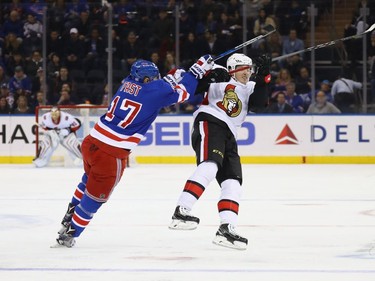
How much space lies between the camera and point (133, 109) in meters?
5.93

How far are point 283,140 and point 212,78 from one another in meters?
7.35

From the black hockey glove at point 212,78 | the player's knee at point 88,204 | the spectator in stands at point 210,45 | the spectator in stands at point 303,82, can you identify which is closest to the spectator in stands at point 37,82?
the spectator in stands at point 210,45

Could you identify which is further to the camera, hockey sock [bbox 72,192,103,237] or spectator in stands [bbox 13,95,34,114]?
spectator in stands [bbox 13,95,34,114]

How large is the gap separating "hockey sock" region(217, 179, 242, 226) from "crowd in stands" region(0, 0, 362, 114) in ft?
24.5

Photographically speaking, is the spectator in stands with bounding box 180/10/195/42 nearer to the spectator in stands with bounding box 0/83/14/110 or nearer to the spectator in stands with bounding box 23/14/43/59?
the spectator in stands with bounding box 23/14/43/59

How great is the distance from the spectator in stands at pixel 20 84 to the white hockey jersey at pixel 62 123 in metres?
0.92

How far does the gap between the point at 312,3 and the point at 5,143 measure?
4473mm

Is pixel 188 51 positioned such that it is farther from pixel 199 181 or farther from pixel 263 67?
pixel 199 181

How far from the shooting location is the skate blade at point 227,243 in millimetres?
5902

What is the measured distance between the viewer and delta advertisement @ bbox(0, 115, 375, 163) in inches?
526

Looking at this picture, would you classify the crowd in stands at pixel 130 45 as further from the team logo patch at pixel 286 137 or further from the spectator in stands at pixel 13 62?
the team logo patch at pixel 286 137

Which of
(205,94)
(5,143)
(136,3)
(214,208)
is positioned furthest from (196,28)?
(205,94)

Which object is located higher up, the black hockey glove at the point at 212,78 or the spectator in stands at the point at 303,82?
the black hockey glove at the point at 212,78

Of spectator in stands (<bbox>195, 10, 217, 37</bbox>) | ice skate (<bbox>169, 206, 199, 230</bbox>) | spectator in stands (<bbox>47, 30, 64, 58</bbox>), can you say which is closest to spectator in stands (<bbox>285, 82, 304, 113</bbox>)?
spectator in stands (<bbox>195, 10, 217, 37</bbox>)
